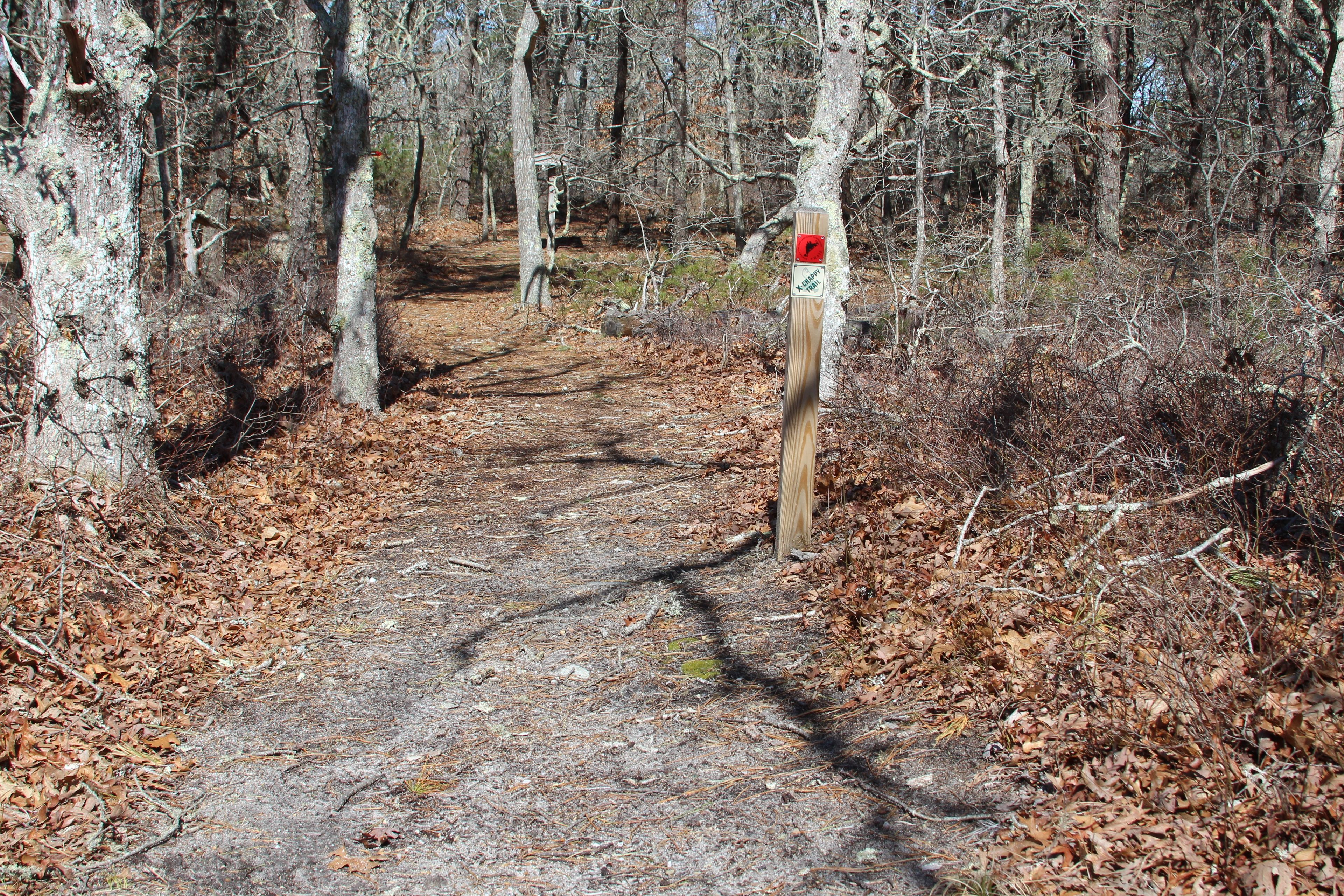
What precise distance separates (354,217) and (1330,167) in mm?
9134

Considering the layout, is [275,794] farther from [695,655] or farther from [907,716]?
[907,716]

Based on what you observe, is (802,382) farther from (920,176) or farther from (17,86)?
(17,86)

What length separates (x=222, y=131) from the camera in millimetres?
17656

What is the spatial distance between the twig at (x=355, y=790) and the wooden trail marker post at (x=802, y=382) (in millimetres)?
2695

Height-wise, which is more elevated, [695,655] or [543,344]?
[543,344]

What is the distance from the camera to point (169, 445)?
7.55 meters

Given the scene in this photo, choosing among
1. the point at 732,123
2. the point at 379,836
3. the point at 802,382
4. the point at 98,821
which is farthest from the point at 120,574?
the point at 732,123

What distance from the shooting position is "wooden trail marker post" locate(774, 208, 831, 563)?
17.4 feet

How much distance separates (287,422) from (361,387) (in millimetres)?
1364

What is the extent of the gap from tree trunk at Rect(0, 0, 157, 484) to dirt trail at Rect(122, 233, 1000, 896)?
1834mm

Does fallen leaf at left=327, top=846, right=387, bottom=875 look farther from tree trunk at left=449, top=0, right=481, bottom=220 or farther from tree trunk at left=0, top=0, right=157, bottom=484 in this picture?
tree trunk at left=449, top=0, right=481, bottom=220

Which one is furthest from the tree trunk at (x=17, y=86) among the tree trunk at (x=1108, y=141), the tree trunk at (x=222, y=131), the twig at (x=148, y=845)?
the tree trunk at (x=1108, y=141)

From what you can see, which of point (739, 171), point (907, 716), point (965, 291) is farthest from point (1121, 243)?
point (907, 716)

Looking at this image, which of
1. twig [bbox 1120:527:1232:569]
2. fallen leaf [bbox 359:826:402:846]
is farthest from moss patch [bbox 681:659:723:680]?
twig [bbox 1120:527:1232:569]
